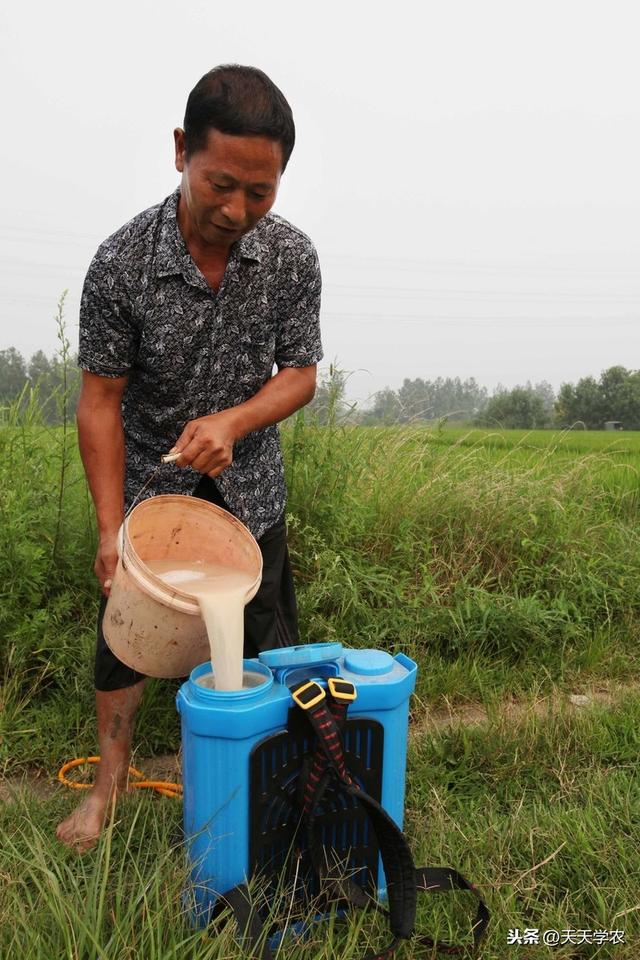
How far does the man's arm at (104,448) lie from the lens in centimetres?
204

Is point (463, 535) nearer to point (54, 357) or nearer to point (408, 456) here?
point (408, 456)

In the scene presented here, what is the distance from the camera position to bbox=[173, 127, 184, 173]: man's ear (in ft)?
6.21

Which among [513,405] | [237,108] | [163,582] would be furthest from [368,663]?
A: [513,405]

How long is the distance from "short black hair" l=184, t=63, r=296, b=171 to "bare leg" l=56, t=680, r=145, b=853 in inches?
56.3

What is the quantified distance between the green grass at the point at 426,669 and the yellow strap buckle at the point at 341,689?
482mm

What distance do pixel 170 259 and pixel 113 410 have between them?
413mm

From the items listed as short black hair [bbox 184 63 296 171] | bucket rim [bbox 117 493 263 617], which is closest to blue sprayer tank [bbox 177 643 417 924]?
bucket rim [bbox 117 493 263 617]

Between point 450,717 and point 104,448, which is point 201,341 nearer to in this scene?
point 104,448

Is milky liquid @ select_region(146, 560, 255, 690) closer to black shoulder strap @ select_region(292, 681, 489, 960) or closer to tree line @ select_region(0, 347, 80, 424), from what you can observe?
black shoulder strap @ select_region(292, 681, 489, 960)

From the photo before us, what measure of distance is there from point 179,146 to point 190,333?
1.46 feet

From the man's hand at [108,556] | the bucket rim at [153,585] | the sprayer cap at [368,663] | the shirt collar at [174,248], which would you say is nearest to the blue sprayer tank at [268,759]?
the sprayer cap at [368,663]

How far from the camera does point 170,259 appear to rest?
197cm

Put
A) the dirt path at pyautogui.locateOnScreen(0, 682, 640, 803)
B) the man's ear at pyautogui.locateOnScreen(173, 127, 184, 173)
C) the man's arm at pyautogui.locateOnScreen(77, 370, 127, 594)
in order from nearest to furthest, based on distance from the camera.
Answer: the man's ear at pyautogui.locateOnScreen(173, 127, 184, 173) < the man's arm at pyautogui.locateOnScreen(77, 370, 127, 594) < the dirt path at pyautogui.locateOnScreen(0, 682, 640, 803)

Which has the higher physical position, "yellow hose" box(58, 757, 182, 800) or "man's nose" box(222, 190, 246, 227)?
"man's nose" box(222, 190, 246, 227)
